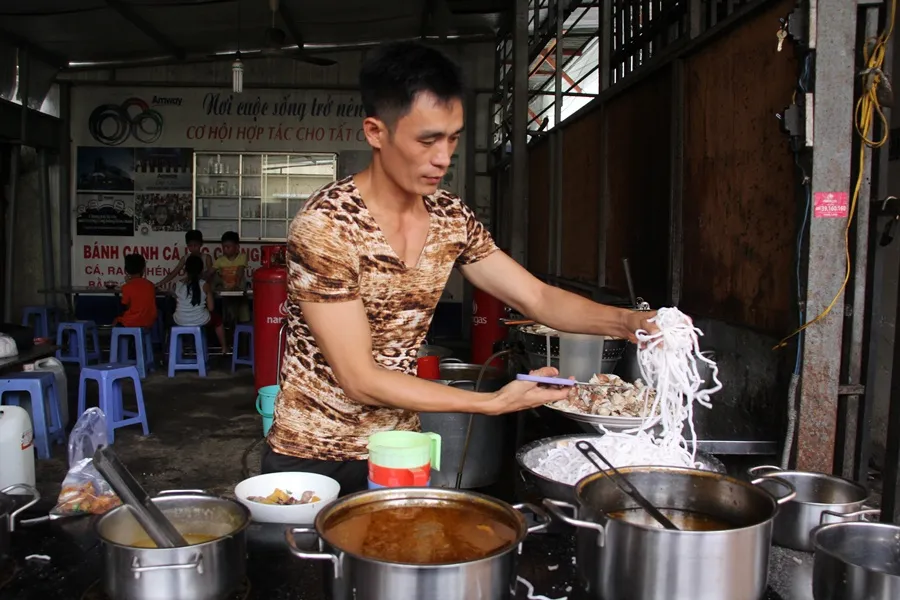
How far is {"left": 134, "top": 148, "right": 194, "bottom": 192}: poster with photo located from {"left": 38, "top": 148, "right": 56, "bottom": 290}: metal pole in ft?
4.21

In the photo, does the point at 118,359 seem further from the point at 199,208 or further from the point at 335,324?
the point at 335,324

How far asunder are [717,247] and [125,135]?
11031 mm

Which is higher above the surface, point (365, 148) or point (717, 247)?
point (365, 148)

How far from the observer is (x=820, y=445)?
8.32 feet

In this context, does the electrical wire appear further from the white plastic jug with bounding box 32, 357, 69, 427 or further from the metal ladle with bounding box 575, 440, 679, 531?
the white plastic jug with bounding box 32, 357, 69, 427

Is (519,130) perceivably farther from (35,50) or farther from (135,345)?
(35,50)

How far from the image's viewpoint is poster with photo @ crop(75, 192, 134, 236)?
1189 cm

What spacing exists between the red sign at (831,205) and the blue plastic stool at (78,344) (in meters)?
8.35

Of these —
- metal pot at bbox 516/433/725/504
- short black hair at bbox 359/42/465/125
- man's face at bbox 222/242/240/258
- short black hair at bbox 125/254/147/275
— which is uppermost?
short black hair at bbox 359/42/465/125

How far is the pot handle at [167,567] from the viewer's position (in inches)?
49.0

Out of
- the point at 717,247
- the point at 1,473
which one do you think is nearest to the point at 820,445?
the point at 717,247

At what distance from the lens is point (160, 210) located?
1190 cm

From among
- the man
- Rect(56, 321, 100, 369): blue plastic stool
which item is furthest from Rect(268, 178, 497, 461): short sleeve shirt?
Rect(56, 321, 100, 369): blue plastic stool

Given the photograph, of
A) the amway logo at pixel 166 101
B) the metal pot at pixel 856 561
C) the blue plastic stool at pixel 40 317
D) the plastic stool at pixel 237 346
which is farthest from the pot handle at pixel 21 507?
the amway logo at pixel 166 101
